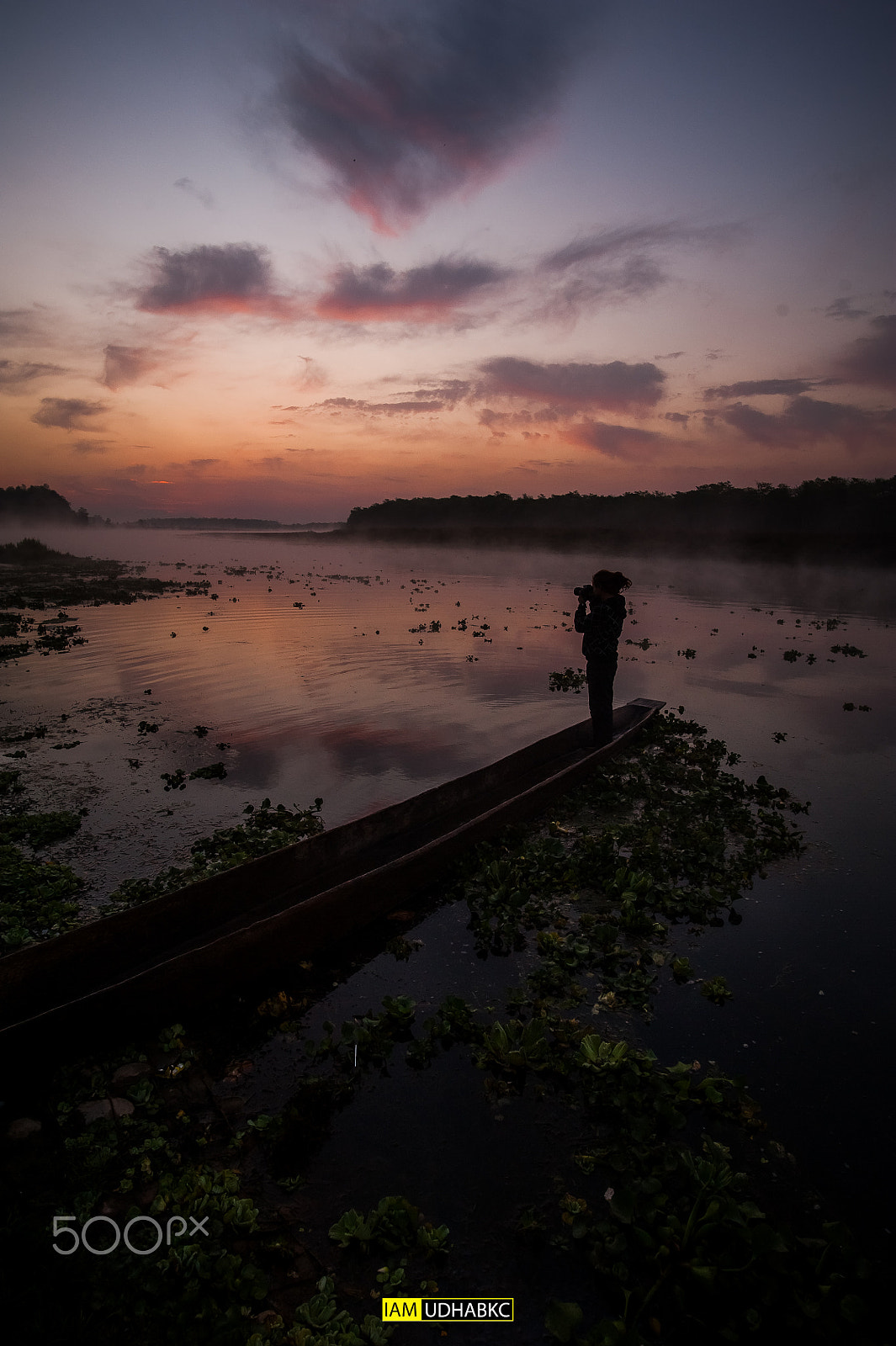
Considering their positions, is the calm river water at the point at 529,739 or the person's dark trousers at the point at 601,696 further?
the person's dark trousers at the point at 601,696

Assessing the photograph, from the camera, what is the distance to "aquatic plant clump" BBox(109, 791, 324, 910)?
7604mm

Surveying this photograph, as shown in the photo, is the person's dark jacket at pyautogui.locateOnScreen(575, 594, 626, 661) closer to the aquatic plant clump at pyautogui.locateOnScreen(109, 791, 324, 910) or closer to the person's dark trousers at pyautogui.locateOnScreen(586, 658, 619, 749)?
the person's dark trousers at pyautogui.locateOnScreen(586, 658, 619, 749)

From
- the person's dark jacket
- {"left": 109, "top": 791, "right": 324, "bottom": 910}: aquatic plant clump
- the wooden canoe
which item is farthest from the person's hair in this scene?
{"left": 109, "top": 791, "right": 324, "bottom": 910}: aquatic plant clump

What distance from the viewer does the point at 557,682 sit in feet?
63.4

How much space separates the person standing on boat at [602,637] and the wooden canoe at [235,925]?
3.55 meters

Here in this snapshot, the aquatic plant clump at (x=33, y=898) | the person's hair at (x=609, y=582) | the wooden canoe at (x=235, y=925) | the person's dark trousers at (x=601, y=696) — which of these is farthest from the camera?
the person's dark trousers at (x=601, y=696)

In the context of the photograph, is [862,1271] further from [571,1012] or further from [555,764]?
[555,764]

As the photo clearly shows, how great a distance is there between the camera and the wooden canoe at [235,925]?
496 centimetres

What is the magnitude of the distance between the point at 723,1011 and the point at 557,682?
1364 centimetres

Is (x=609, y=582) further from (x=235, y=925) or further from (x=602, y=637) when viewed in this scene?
(x=235, y=925)

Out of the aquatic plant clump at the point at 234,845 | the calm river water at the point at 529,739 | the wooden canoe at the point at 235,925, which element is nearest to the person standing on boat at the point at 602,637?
the calm river water at the point at 529,739

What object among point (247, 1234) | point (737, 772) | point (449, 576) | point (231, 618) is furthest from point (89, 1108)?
point (449, 576)

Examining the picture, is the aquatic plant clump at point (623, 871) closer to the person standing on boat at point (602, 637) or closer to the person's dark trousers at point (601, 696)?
the person's dark trousers at point (601, 696)

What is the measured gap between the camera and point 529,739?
14.2m
